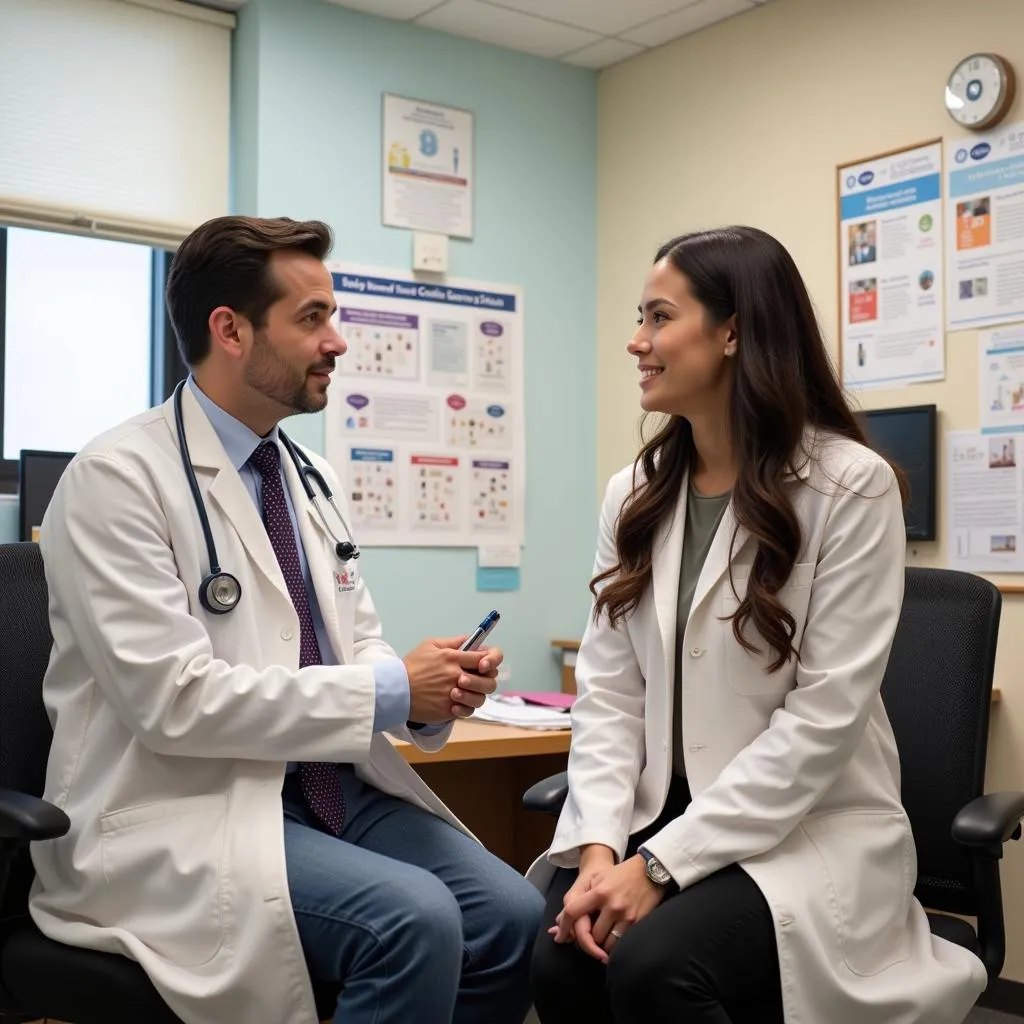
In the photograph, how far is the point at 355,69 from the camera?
12.7 ft

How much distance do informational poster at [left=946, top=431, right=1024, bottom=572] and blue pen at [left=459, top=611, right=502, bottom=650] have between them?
1.77 meters

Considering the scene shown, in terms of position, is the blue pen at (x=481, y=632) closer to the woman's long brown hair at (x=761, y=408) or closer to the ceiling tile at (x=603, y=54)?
the woman's long brown hair at (x=761, y=408)

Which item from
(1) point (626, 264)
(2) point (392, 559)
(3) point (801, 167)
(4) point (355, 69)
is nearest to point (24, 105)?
(4) point (355, 69)

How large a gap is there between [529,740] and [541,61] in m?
2.49

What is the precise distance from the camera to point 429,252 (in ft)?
13.0

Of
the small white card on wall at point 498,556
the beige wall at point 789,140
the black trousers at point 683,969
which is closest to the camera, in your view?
the black trousers at point 683,969

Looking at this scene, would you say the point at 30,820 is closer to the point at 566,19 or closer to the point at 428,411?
the point at 428,411

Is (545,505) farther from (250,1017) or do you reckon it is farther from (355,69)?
(250,1017)

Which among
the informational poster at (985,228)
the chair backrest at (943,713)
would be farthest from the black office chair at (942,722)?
the informational poster at (985,228)

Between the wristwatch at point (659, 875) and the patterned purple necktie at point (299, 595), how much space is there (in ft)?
1.46

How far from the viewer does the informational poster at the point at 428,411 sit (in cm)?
382

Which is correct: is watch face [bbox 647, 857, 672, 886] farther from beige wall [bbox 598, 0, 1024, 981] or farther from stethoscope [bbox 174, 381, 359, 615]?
beige wall [bbox 598, 0, 1024, 981]

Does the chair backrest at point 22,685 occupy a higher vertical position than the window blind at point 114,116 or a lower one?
lower

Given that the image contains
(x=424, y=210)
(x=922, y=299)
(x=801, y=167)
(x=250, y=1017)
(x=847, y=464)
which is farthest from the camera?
(x=424, y=210)
